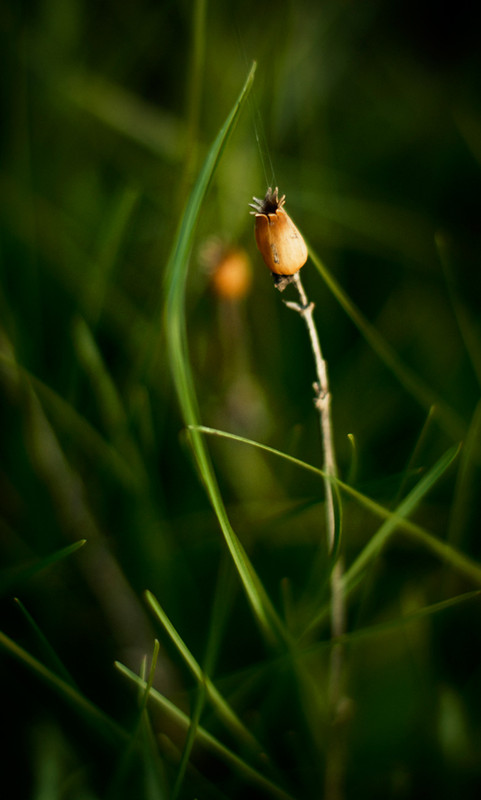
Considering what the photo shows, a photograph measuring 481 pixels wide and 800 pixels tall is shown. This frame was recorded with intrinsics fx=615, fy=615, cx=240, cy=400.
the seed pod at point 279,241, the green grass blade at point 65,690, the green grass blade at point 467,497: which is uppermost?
the seed pod at point 279,241

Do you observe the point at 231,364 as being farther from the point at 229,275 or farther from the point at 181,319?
the point at 181,319

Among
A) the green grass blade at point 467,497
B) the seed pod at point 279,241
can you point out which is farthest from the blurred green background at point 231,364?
the seed pod at point 279,241

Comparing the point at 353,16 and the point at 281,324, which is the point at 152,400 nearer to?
the point at 281,324

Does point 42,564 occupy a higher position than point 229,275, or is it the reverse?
point 229,275

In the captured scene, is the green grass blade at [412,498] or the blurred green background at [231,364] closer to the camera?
the green grass blade at [412,498]

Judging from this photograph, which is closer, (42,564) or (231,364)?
(42,564)

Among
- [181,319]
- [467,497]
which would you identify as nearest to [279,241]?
[181,319]

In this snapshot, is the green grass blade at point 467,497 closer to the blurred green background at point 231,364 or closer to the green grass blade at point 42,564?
the blurred green background at point 231,364
